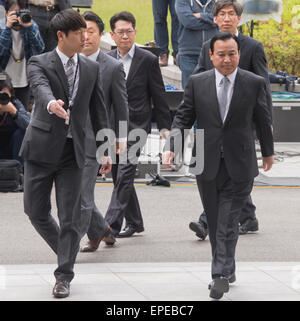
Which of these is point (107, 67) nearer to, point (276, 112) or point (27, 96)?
point (27, 96)

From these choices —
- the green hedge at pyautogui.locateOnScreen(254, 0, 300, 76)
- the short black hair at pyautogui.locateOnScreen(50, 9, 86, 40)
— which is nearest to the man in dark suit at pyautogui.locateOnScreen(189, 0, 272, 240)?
the short black hair at pyautogui.locateOnScreen(50, 9, 86, 40)

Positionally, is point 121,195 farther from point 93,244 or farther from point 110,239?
point 93,244

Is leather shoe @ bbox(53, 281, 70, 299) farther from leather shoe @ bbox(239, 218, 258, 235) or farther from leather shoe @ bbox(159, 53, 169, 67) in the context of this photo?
leather shoe @ bbox(159, 53, 169, 67)

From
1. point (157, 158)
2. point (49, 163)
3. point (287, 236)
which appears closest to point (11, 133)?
point (157, 158)

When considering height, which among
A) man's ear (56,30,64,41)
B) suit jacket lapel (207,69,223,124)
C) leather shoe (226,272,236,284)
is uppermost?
man's ear (56,30,64,41)

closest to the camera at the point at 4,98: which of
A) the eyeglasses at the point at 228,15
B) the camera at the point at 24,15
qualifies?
the camera at the point at 24,15

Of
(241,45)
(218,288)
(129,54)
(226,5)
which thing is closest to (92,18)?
(129,54)

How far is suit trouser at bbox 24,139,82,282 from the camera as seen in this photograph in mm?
6961

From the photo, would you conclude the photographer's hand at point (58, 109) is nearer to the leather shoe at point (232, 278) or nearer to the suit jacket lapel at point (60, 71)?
the suit jacket lapel at point (60, 71)

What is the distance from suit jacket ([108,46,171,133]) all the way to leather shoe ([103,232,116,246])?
1.10m

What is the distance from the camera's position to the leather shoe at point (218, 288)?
6.71 m

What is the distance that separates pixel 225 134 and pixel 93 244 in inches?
85.5

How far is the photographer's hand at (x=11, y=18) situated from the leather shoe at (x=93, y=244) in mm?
4383

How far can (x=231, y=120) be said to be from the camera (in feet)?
23.1
